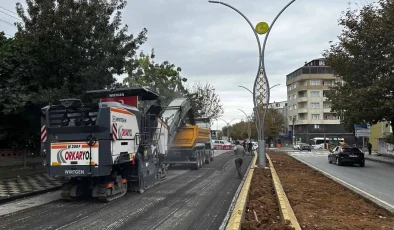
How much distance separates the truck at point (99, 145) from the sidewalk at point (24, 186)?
1.56 metres

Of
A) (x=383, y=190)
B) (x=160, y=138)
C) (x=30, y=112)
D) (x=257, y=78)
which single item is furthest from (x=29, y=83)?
(x=383, y=190)

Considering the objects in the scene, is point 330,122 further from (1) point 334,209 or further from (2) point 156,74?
(1) point 334,209

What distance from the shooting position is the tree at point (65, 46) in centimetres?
1538

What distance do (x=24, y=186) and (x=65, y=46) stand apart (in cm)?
568

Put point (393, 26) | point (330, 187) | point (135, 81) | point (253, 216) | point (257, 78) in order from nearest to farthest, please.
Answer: point (253, 216)
point (330, 187)
point (257, 78)
point (393, 26)
point (135, 81)

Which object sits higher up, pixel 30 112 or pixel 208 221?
pixel 30 112

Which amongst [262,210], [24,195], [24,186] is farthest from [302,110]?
[262,210]

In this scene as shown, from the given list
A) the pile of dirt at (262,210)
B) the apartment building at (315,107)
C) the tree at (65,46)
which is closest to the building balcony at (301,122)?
the apartment building at (315,107)

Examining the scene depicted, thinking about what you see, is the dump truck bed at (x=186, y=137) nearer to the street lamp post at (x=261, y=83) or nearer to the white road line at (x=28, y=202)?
the street lamp post at (x=261, y=83)

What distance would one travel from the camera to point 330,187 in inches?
523

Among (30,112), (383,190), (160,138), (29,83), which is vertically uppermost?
(29,83)

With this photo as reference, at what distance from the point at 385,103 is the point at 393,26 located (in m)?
4.70

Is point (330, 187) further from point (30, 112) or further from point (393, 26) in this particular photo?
point (393, 26)

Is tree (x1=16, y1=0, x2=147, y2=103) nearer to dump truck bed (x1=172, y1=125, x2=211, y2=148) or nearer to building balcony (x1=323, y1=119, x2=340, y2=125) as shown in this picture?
dump truck bed (x1=172, y1=125, x2=211, y2=148)
